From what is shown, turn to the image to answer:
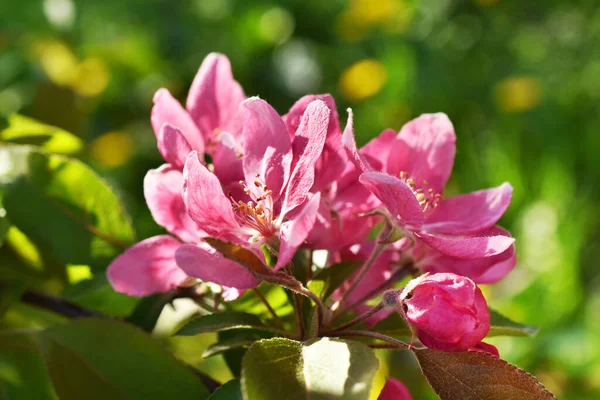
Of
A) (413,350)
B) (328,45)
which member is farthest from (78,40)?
(413,350)

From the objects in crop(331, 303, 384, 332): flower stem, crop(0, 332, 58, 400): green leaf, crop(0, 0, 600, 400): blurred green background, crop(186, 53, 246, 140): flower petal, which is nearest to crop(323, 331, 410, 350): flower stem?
crop(331, 303, 384, 332): flower stem

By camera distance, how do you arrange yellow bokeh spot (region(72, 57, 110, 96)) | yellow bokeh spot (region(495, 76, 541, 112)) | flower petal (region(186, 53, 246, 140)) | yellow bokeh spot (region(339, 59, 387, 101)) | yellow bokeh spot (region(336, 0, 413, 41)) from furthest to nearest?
yellow bokeh spot (region(495, 76, 541, 112)) < yellow bokeh spot (region(336, 0, 413, 41)) < yellow bokeh spot (region(339, 59, 387, 101)) < yellow bokeh spot (region(72, 57, 110, 96)) < flower petal (region(186, 53, 246, 140))

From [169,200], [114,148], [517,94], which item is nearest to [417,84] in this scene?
[517,94]

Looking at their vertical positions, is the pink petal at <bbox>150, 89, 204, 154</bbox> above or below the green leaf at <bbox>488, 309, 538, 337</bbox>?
above

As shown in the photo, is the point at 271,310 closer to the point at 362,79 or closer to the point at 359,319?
the point at 359,319

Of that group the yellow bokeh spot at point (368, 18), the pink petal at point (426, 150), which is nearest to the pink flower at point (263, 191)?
the pink petal at point (426, 150)

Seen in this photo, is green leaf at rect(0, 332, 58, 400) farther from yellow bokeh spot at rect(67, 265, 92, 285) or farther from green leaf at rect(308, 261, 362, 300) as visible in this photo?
green leaf at rect(308, 261, 362, 300)

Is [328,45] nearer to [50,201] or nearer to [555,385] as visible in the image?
[555,385]
